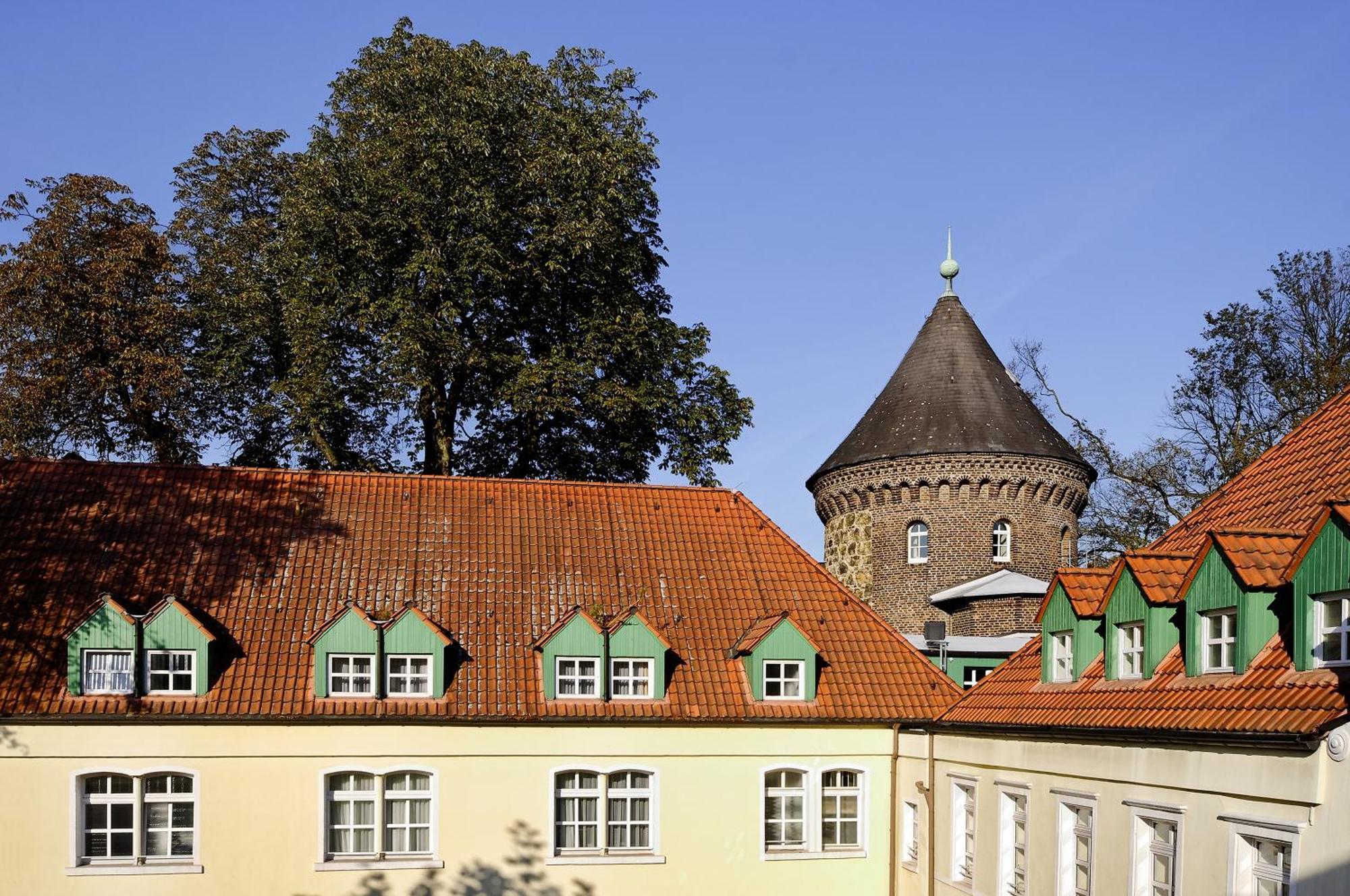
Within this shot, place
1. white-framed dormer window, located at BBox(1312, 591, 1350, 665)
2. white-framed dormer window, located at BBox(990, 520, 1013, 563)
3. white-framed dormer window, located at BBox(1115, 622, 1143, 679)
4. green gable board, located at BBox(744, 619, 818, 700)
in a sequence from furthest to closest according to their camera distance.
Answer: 1. white-framed dormer window, located at BBox(990, 520, 1013, 563)
2. green gable board, located at BBox(744, 619, 818, 700)
3. white-framed dormer window, located at BBox(1115, 622, 1143, 679)
4. white-framed dormer window, located at BBox(1312, 591, 1350, 665)

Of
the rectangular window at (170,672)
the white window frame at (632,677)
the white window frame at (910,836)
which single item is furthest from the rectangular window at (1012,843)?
the rectangular window at (170,672)

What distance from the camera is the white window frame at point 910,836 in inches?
792

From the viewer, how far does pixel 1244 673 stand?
498 inches

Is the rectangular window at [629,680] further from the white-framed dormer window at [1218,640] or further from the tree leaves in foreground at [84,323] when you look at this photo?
the tree leaves in foreground at [84,323]

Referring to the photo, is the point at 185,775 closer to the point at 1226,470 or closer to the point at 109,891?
the point at 109,891

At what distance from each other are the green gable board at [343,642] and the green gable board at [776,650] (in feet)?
19.4

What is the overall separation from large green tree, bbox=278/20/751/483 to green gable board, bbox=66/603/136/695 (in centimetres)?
965

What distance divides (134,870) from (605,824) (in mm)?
6846

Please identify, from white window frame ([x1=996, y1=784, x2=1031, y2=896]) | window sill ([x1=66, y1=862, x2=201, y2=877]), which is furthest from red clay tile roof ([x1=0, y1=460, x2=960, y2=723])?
white window frame ([x1=996, y1=784, x2=1031, y2=896])

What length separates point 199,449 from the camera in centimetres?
3130

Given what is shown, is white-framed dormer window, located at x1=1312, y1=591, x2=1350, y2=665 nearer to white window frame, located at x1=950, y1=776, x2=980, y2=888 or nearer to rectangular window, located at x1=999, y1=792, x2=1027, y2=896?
rectangular window, located at x1=999, y1=792, x2=1027, y2=896

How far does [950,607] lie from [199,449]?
65.4 ft

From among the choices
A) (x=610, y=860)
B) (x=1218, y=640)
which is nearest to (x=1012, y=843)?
(x=1218, y=640)

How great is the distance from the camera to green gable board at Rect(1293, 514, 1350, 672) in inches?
445
